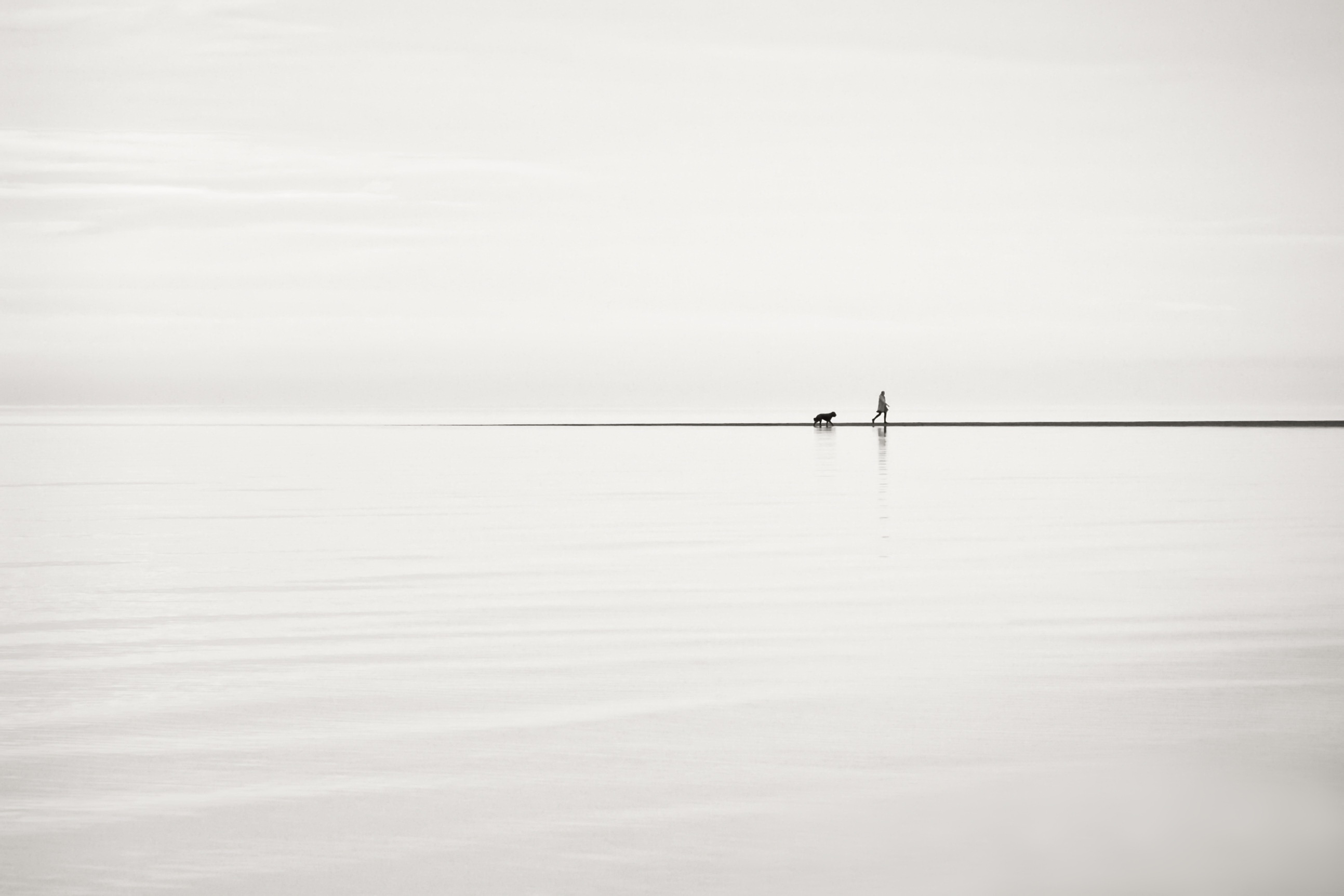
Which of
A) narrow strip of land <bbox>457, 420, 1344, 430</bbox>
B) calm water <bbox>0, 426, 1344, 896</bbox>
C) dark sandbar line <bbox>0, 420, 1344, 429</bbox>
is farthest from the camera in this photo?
dark sandbar line <bbox>0, 420, 1344, 429</bbox>

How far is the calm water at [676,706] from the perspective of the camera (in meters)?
6.58

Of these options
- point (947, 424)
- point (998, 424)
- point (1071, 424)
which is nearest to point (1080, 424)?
point (1071, 424)

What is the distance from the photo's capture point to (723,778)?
25.6ft

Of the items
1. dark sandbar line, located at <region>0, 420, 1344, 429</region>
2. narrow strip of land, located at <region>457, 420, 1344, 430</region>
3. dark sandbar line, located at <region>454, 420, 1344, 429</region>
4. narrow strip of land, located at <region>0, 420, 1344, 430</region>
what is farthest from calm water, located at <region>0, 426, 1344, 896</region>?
dark sandbar line, located at <region>0, 420, 1344, 429</region>

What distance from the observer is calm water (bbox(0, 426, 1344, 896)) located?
21.6 ft

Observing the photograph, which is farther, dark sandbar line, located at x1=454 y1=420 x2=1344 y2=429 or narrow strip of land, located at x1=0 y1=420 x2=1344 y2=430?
narrow strip of land, located at x1=0 y1=420 x2=1344 y2=430

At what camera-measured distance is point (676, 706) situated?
9578mm

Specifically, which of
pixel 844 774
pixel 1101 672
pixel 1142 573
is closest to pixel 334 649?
pixel 844 774

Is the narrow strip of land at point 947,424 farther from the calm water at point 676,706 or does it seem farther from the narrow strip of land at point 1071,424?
the calm water at point 676,706

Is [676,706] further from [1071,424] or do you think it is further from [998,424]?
[1071,424]

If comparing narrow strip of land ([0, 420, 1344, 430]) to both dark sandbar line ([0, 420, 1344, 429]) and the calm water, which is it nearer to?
dark sandbar line ([0, 420, 1344, 429])

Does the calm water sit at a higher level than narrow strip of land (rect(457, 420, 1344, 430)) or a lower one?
lower

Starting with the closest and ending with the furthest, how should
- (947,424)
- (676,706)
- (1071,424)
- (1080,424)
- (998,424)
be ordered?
1. (676,706)
2. (998,424)
3. (947,424)
4. (1080,424)
5. (1071,424)

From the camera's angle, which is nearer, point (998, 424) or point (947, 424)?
point (998, 424)
